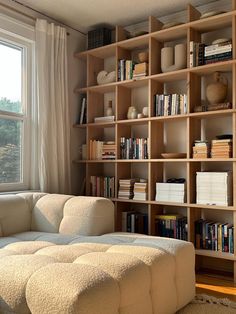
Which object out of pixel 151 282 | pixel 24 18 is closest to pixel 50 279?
pixel 151 282

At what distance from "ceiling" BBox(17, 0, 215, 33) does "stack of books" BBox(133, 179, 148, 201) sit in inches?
67.9

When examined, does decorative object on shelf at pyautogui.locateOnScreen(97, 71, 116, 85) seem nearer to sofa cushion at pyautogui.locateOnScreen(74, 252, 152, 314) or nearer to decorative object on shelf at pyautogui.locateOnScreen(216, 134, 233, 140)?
decorative object on shelf at pyautogui.locateOnScreen(216, 134, 233, 140)

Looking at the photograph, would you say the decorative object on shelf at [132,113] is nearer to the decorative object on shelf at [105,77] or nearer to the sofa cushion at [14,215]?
the decorative object on shelf at [105,77]

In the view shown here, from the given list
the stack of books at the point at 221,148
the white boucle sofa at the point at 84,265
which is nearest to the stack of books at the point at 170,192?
the stack of books at the point at 221,148

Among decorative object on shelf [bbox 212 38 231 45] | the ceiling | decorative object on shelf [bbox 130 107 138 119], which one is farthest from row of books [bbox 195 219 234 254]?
the ceiling

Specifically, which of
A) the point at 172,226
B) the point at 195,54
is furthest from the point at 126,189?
the point at 195,54

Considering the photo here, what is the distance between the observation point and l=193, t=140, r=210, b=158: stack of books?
2965 millimetres

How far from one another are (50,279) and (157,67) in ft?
8.14

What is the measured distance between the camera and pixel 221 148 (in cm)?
288

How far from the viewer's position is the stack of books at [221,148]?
286cm

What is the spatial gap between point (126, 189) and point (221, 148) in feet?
3.38

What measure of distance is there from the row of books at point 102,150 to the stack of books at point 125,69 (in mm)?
687

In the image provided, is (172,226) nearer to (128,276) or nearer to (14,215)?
A: (14,215)

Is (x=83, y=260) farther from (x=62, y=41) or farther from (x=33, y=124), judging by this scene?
(x=62, y=41)
